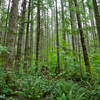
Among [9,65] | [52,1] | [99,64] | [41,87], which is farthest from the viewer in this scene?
[52,1]

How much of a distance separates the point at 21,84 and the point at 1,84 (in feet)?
3.43

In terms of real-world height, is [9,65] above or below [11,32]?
below

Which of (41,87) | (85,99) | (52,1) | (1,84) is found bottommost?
(85,99)

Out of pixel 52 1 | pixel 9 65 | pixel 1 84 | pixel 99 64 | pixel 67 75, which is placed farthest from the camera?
pixel 52 1

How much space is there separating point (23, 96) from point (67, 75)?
4.20 meters

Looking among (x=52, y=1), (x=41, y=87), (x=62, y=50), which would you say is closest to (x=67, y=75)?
(x=62, y=50)

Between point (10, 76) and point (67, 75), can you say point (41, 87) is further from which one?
point (67, 75)

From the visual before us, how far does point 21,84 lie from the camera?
3879 mm

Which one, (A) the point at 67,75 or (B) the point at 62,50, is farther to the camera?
(B) the point at 62,50

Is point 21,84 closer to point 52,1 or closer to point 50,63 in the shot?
point 50,63

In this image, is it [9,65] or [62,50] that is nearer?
[9,65]

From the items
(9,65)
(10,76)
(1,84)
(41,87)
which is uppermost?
(9,65)

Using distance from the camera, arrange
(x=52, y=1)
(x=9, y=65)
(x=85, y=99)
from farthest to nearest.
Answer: (x=52, y=1) → (x=9, y=65) → (x=85, y=99)

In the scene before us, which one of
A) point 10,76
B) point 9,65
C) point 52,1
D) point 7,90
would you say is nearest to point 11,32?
point 9,65
